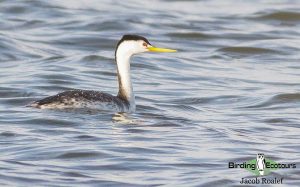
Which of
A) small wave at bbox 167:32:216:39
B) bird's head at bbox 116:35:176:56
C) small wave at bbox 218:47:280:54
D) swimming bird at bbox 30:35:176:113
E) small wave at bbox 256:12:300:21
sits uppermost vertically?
small wave at bbox 256:12:300:21

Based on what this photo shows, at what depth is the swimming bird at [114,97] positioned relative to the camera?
1368cm

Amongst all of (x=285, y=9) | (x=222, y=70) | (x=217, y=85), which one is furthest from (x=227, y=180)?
(x=285, y=9)

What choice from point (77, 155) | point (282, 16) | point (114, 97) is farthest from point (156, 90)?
point (282, 16)

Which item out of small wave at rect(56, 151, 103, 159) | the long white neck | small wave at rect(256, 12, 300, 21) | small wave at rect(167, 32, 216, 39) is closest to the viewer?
small wave at rect(56, 151, 103, 159)

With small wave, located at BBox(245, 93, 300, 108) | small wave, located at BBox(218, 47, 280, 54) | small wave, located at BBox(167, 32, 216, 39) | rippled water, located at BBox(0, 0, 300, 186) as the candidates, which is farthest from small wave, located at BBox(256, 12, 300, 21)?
small wave, located at BBox(245, 93, 300, 108)

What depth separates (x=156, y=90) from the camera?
655 inches

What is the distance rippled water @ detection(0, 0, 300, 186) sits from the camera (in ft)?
36.2

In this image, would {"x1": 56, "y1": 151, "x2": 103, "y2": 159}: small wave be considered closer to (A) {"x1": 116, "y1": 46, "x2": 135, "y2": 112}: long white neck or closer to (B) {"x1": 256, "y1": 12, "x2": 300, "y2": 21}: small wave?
(A) {"x1": 116, "y1": 46, "x2": 135, "y2": 112}: long white neck

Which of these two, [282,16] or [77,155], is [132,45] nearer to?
[77,155]

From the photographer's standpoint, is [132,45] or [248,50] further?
[248,50]

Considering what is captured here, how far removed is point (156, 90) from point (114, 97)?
7.99 feet

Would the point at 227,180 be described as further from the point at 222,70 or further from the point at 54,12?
the point at 54,12

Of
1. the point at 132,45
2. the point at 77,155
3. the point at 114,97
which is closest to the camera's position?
the point at 77,155

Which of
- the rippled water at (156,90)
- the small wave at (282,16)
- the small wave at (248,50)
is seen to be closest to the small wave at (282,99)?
the rippled water at (156,90)
